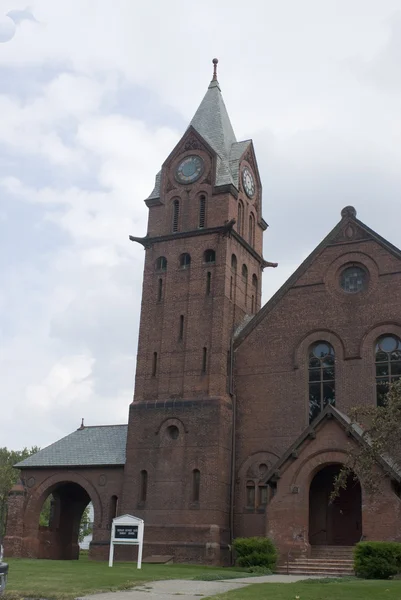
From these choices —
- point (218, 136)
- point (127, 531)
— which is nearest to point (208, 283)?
point (218, 136)

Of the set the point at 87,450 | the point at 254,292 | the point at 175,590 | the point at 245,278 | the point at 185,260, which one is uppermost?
the point at 185,260

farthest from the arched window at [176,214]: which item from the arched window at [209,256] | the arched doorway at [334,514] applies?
the arched doorway at [334,514]

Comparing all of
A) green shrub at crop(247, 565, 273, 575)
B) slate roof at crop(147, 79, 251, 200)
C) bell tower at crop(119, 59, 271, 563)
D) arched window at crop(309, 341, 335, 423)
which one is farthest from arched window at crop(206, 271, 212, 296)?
green shrub at crop(247, 565, 273, 575)

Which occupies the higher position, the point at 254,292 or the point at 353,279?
the point at 254,292

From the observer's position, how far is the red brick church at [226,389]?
1463 inches

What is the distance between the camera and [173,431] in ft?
136

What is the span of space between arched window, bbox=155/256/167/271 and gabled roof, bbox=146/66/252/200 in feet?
13.9

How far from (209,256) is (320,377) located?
32.7 feet

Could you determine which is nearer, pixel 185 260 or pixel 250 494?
pixel 250 494

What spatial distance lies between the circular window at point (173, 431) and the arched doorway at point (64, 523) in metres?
9.79

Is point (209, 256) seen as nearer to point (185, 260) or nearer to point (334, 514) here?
point (185, 260)

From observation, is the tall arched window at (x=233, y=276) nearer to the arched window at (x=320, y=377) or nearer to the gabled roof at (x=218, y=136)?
the gabled roof at (x=218, y=136)

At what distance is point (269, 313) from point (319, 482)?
32.9ft

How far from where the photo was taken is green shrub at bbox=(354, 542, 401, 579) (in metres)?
28.2
